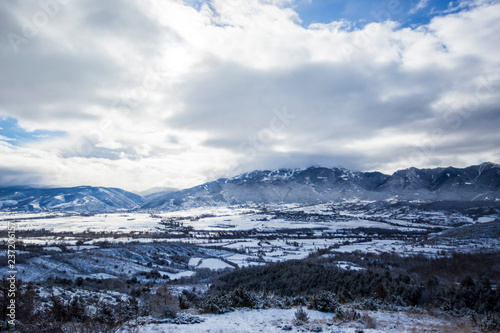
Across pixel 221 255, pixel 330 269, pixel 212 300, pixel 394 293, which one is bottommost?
pixel 221 255

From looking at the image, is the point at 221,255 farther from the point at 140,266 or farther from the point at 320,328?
the point at 320,328

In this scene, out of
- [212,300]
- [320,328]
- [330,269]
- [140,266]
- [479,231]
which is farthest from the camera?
[479,231]

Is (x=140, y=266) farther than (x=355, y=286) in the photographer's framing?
Yes

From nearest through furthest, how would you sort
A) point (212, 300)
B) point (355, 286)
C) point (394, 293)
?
point (212, 300) → point (394, 293) → point (355, 286)

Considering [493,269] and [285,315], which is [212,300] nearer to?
[285,315]

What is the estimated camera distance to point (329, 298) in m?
13.2

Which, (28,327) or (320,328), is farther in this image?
(320,328)

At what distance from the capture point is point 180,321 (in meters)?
11.0

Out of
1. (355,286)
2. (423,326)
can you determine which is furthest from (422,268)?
(423,326)

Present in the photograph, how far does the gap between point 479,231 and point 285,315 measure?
76.4 m

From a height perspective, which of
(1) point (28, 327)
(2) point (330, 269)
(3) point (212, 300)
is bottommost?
(2) point (330, 269)

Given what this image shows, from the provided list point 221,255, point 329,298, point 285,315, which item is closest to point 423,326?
point 329,298

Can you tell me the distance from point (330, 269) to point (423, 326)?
19222 mm

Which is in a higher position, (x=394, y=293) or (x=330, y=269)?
(x=394, y=293)
